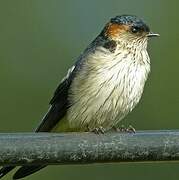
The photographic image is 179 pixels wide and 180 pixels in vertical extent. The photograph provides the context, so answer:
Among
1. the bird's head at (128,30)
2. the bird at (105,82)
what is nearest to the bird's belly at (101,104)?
the bird at (105,82)

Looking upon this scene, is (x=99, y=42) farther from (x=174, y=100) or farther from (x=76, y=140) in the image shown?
(x=174, y=100)

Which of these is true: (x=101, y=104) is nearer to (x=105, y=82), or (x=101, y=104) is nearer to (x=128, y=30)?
(x=105, y=82)

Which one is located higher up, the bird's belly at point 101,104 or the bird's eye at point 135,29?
the bird's eye at point 135,29

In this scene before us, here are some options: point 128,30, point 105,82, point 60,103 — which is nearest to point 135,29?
point 128,30

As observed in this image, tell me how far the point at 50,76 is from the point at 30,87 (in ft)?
1.63

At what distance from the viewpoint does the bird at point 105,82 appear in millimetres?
6305

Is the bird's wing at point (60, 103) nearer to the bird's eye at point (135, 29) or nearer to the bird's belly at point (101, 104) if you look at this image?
the bird's belly at point (101, 104)

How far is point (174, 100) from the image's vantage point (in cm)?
1108

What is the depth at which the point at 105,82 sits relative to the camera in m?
6.30

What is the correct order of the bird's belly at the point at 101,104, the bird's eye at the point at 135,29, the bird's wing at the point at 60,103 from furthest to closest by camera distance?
the bird's eye at the point at 135,29, the bird's wing at the point at 60,103, the bird's belly at the point at 101,104

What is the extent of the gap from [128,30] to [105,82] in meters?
0.59

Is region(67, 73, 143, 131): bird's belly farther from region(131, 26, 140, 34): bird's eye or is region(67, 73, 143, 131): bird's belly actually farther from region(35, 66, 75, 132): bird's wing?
region(131, 26, 140, 34): bird's eye

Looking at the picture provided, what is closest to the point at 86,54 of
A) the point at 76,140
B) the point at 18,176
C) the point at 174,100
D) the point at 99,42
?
the point at 99,42

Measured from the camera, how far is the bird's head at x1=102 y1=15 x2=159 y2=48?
21.9ft
